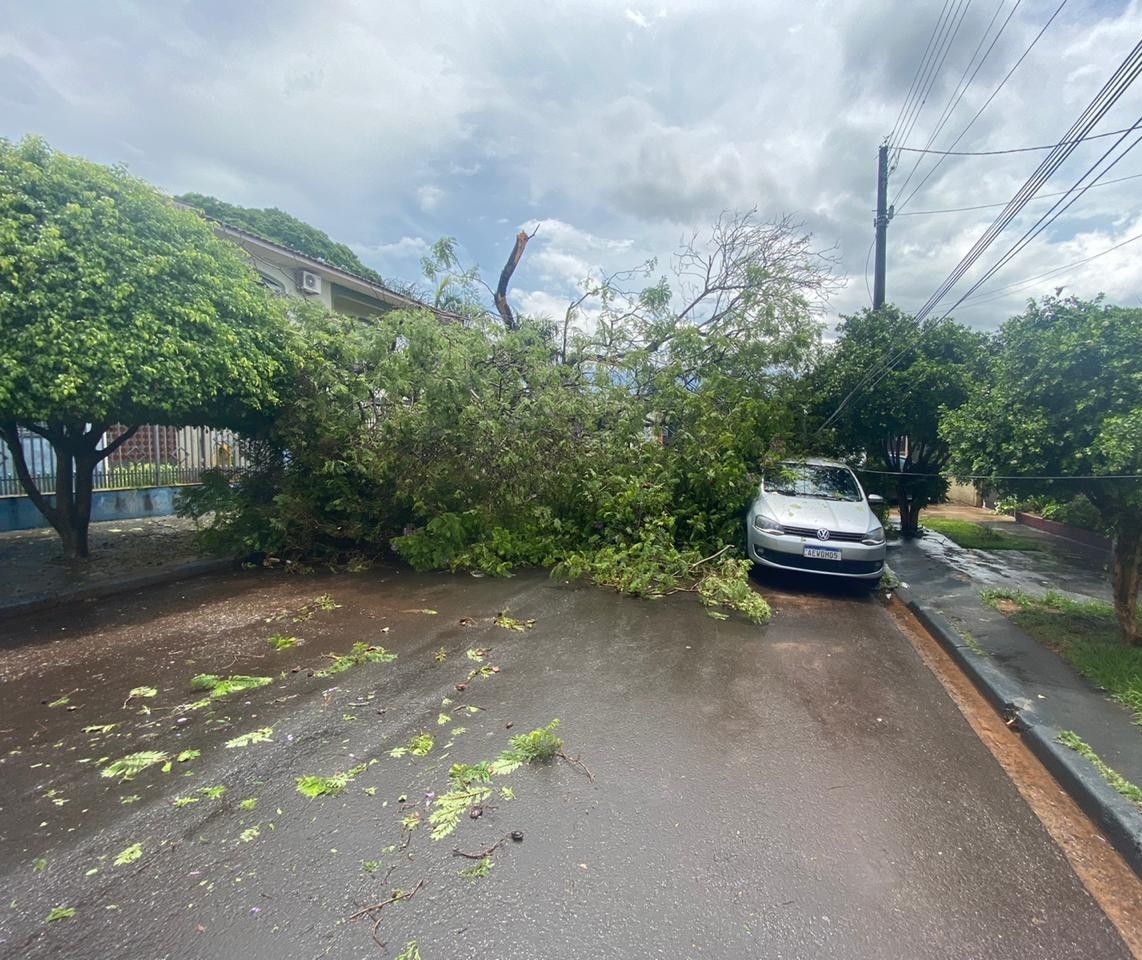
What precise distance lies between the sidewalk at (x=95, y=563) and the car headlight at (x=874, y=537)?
8.57 metres

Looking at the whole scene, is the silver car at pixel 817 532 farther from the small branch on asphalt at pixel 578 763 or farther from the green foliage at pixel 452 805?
the green foliage at pixel 452 805

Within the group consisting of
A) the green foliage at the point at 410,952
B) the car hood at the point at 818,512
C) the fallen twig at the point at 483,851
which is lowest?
the fallen twig at the point at 483,851

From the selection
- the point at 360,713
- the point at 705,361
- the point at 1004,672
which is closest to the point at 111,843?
the point at 360,713

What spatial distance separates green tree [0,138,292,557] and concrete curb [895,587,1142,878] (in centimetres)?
772

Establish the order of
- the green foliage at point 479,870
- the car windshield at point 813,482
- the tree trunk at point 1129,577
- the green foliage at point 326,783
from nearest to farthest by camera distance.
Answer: the green foliage at point 479,870, the green foliage at point 326,783, the tree trunk at point 1129,577, the car windshield at point 813,482

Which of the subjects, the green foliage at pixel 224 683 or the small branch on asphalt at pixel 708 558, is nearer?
the green foliage at pixel 224 683

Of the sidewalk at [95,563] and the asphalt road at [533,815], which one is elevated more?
the sidewalk at [95,563]

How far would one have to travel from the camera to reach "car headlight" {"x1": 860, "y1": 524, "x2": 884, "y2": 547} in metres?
7.25

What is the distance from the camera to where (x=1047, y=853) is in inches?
110

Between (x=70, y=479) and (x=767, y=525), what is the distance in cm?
917

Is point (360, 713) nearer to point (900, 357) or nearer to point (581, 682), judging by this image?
point (581, 682)

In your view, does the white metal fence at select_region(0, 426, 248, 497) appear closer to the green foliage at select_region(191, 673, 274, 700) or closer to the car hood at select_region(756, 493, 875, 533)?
the green foliage at select_region(191, 673, 274, 700)

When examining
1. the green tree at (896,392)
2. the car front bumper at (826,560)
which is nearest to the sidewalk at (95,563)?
the car front bumper at (826,560)

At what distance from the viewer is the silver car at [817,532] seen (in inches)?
284
